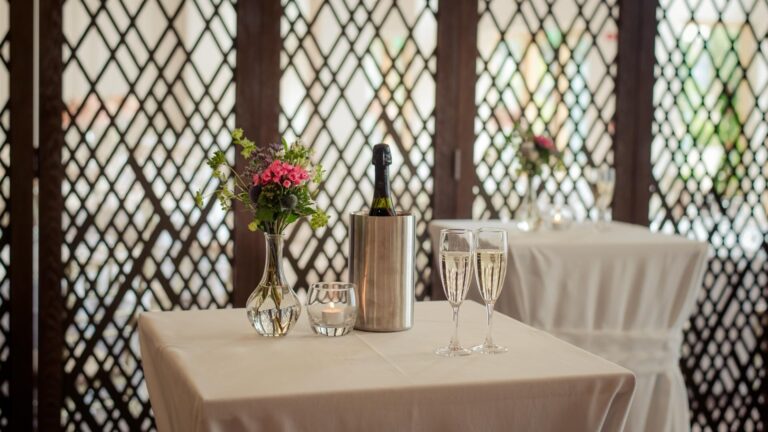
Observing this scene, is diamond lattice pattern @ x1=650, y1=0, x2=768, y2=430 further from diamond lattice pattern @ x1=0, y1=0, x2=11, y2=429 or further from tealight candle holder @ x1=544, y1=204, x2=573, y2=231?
diamond lattice pattern @ x1=0, y1=0, x2=11, y2=429

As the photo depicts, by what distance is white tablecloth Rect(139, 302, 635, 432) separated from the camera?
3.88ft

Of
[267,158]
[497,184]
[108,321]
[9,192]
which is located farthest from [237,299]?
[267,158]

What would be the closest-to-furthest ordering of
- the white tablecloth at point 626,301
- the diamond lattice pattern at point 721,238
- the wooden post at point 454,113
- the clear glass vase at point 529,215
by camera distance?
the white tablecloth at point 626,301 < the clear glass vase at point 529,215 < the wooden post at point 454,113 < the diamond lattice pattern at point 721,238

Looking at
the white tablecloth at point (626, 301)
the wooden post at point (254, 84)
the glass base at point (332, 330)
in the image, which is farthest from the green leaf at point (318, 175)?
the wooden post at point (254, 84)

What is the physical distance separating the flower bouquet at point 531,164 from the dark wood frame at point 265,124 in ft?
0.98

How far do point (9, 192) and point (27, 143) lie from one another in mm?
160

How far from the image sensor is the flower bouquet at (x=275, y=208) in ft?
4.76

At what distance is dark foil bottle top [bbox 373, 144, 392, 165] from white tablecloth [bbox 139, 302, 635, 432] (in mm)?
294

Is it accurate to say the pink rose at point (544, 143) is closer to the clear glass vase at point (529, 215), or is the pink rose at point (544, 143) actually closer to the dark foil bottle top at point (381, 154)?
the clear glass vase at point (529, 215)

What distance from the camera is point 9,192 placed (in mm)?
2742

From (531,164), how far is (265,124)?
88 centimetres

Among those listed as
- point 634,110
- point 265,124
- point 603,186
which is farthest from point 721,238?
point 265,124

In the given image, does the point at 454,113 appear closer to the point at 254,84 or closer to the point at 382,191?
the point at 254,84

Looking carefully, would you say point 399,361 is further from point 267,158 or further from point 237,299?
point 237,299
